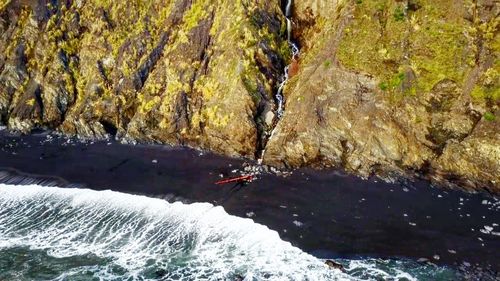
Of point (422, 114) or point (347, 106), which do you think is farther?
point (347, 106)

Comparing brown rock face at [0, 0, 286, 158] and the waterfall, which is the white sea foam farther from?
the waterfall

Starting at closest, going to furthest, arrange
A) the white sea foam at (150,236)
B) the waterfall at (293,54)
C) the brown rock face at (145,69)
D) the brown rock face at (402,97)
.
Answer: the white sea foam at (150,236)
the brown rock face at (402,97)
the waterfall at (293,54)
the brown rock face at (145,69)

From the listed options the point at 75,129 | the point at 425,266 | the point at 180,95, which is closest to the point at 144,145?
the point at 180,95

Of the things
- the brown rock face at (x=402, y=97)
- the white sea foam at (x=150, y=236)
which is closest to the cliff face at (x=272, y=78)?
the brown rock face at (x=402, y=97)

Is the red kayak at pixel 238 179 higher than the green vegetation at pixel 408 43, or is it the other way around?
the green vegetation at pixel 408 43

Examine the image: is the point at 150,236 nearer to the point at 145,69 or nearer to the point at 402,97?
the point at 402,97

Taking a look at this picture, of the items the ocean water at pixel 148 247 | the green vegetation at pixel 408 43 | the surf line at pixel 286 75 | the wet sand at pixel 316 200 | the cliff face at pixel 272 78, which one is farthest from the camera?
the surf line at pixel 286 75

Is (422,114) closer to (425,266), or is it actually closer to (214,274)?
(425,266)

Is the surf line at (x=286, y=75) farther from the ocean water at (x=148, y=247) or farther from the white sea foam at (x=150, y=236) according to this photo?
the ocean water at (x=148, y=247)
